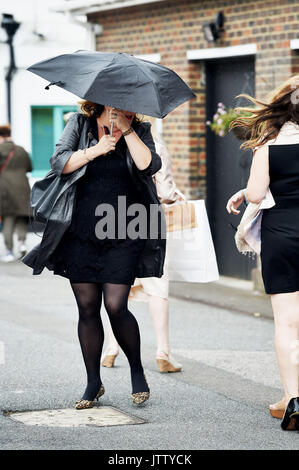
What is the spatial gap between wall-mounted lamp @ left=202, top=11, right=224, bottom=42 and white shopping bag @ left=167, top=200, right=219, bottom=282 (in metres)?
4.90

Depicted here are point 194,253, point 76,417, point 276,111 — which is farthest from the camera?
point 194,253

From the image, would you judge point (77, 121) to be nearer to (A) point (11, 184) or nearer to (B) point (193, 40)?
(B) point (193, 40)

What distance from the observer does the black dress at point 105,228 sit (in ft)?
20.2

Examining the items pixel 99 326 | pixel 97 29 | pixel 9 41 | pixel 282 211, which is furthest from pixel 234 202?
pixel 9 41

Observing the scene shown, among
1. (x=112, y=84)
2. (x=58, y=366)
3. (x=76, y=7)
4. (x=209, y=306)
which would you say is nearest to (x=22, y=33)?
(x=76, y=7)

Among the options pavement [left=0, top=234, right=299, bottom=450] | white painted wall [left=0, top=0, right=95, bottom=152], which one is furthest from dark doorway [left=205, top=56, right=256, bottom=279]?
white painted wall [left=0, top=0, right=95, bottom=152]

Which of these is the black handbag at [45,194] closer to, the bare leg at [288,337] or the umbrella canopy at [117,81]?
the umbrella canopy at [117,81]

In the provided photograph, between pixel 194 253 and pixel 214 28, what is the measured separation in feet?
16.8

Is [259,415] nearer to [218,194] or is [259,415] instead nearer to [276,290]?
[276,290]

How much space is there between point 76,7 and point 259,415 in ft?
29.9

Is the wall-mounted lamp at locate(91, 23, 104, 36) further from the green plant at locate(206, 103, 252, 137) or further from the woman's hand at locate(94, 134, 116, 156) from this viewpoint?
the woman's hand at locate(94, 134, 116, 156)

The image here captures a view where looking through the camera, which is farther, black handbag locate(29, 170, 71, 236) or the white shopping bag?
the white shopping bag

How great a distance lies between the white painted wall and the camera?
20.0 metres

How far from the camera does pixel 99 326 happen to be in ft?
20.6
